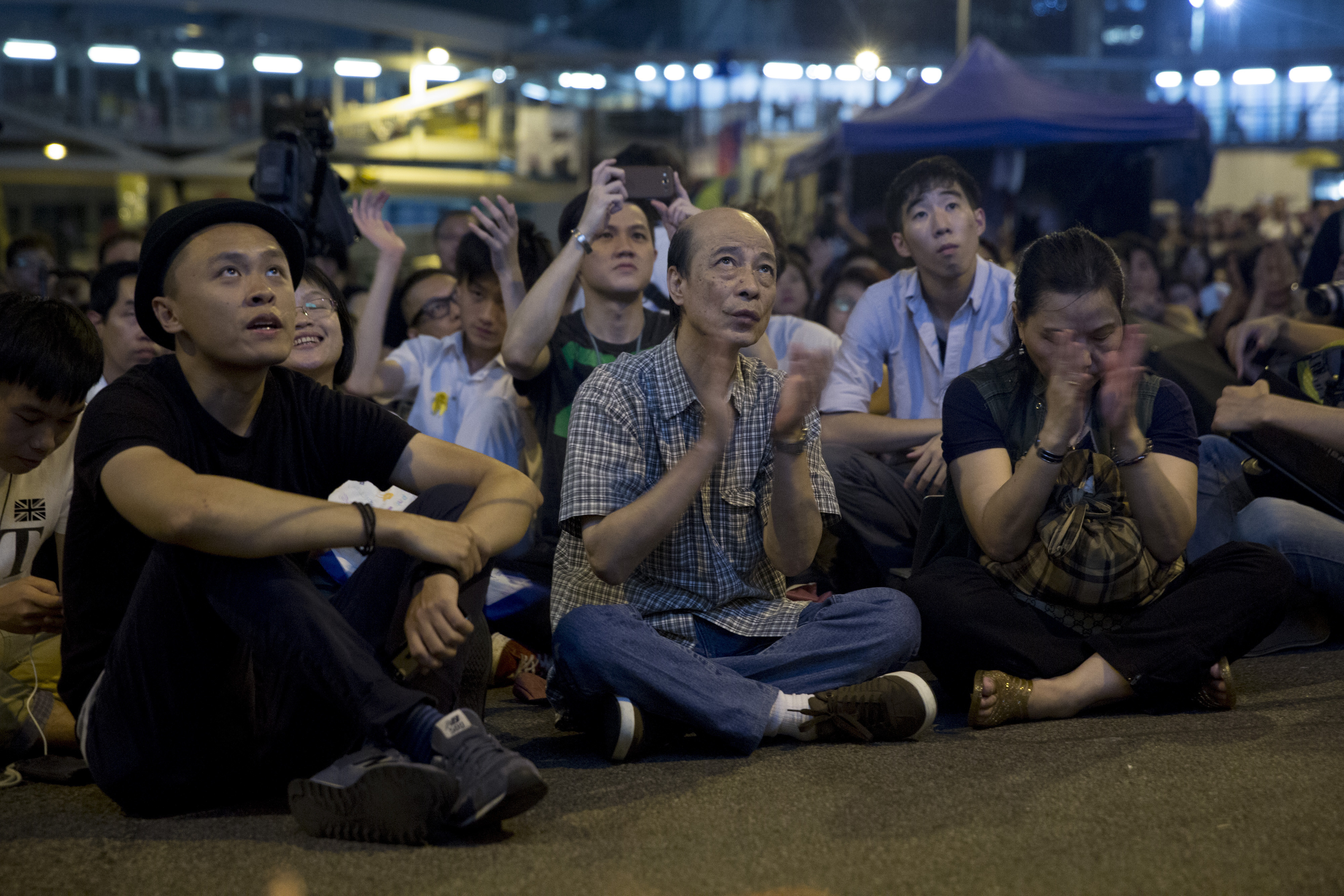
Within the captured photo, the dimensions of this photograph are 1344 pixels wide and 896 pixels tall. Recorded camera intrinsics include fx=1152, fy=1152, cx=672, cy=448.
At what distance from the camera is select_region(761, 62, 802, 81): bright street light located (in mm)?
23922

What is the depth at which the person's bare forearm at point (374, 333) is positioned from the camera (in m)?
3.83

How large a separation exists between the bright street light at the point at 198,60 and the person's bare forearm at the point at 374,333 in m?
22.5

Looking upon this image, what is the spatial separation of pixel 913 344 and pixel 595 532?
173 cm

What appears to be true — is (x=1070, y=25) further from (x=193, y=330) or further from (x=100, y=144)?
(x=193, y=330)

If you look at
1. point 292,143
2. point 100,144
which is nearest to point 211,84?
point 100,144

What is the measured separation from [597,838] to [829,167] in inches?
322

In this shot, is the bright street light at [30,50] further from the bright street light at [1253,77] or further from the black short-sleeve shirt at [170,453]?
the black short-sleeve shirt at [170,453]

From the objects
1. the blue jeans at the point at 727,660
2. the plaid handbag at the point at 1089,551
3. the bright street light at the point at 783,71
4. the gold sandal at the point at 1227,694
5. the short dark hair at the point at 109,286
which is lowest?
→ the gold sandal at the point at 1227,694

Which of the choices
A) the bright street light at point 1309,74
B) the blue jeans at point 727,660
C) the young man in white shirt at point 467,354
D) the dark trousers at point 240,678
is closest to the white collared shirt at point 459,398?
the young man in white shirt at point 467,354

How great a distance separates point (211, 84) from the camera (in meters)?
23.7

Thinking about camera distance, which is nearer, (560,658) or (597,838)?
(597,838)

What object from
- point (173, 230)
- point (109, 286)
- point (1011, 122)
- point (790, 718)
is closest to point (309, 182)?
point (109, 286)

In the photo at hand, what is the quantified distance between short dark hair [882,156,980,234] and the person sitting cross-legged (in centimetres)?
112

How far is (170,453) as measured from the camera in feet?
6.47
